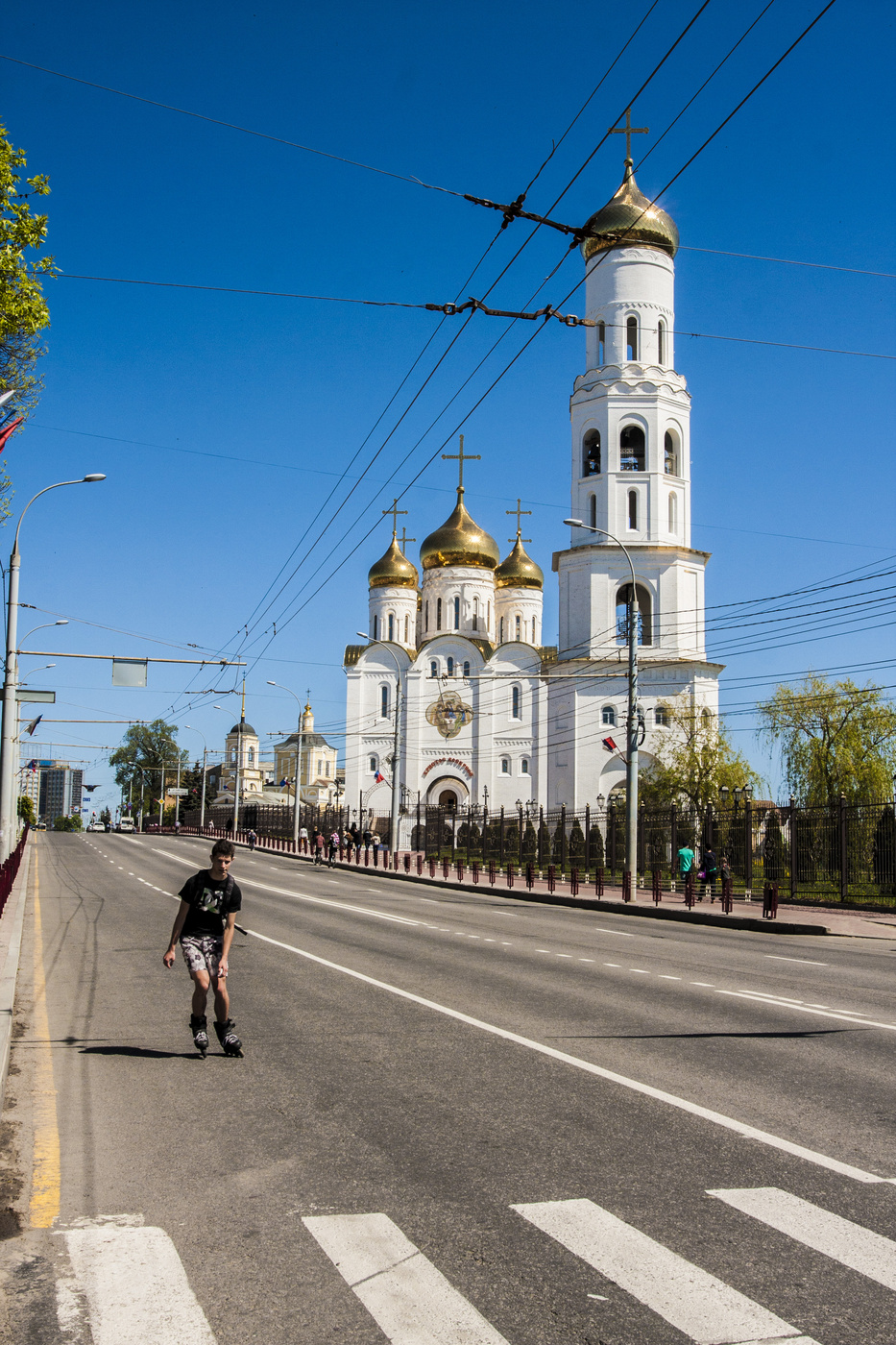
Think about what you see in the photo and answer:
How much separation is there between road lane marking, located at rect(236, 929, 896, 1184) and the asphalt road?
3 cm

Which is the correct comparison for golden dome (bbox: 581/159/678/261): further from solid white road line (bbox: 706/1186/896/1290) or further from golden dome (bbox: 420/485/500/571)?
solid white road line (bbox: 706/1186/896/1290)

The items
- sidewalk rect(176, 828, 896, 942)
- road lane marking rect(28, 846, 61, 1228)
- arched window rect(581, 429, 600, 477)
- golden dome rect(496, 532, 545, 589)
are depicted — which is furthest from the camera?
golden dome rect(496, 532, 545, 589)

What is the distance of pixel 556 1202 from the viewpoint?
5191 mm

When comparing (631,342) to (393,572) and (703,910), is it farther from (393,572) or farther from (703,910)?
(703,910)

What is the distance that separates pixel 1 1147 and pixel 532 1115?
9.23ft

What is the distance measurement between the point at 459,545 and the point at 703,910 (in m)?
54.7

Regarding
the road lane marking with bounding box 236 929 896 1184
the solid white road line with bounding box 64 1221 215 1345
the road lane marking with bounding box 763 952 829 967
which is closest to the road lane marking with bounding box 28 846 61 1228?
the solid white road line with bounding box 64 1221 215 1345

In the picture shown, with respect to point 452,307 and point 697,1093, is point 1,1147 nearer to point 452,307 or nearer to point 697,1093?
point 697,1093

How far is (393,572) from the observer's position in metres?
85.2

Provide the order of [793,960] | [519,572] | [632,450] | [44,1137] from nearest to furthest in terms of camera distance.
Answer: [44,1137], [793,960], [632,450], [519,572]

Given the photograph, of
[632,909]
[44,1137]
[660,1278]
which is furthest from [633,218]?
[660,1278]

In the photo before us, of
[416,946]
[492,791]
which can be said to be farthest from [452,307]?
[492,791]

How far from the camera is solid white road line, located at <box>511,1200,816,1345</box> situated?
155 inches

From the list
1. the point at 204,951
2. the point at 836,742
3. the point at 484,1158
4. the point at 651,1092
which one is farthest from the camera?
the point at 836,742
